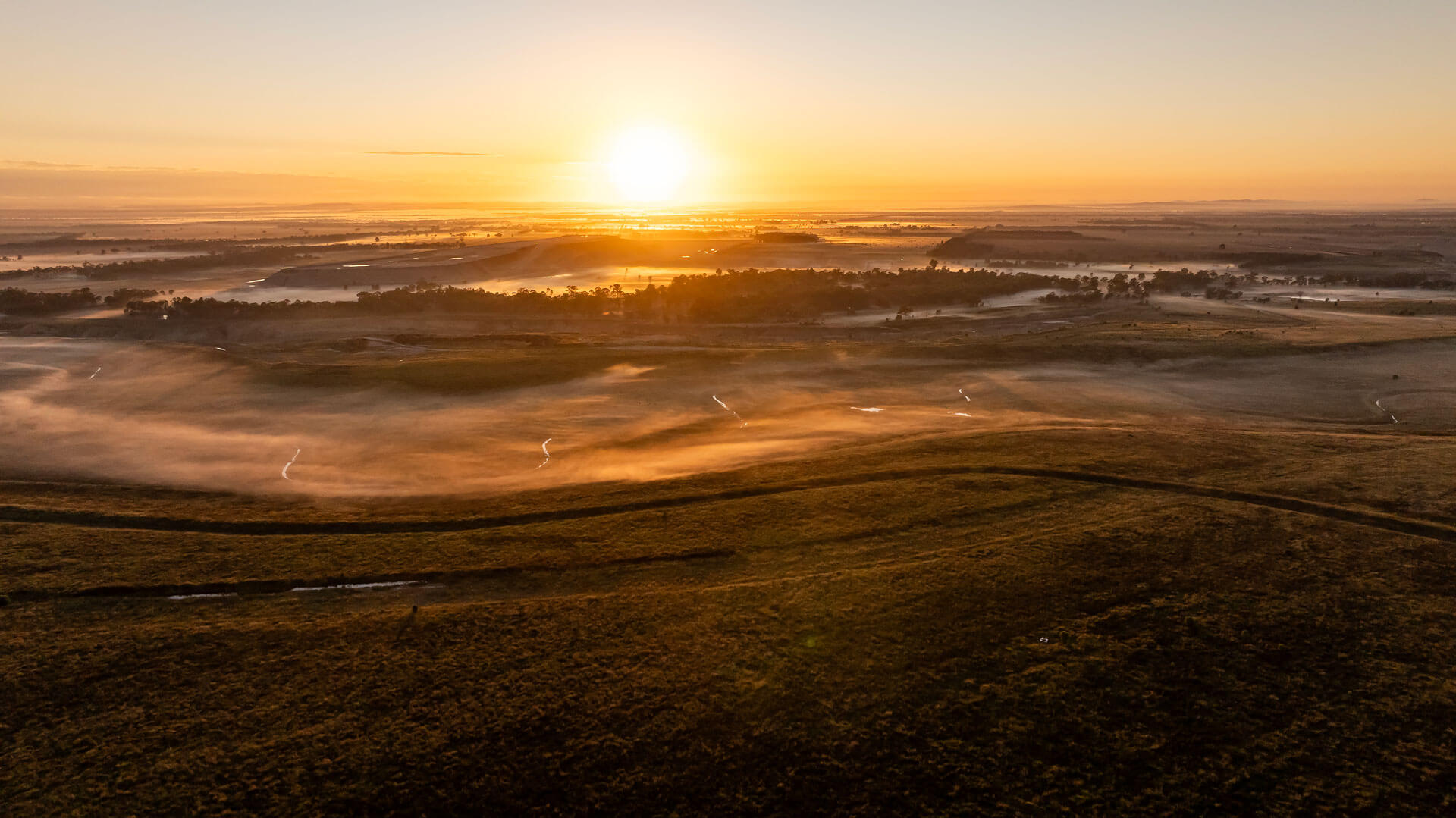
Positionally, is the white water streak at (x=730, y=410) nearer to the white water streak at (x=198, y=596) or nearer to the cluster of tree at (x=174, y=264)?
the white water streak at (x=198, y=596)

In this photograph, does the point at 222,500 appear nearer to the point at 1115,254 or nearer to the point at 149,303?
the point at 149,303

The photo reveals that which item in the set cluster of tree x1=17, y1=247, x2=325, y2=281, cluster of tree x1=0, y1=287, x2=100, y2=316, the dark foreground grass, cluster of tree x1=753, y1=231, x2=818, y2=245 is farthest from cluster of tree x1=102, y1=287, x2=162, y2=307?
cluster of tree x1=753, y1=231, x2=818, y2=245

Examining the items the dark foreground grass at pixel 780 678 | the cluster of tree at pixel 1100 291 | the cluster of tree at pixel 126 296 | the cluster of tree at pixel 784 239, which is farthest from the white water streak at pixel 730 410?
the cluster of tree at pixel 784 239

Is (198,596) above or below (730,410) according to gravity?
below

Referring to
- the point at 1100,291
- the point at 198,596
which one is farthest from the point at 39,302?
the point at 1100,291

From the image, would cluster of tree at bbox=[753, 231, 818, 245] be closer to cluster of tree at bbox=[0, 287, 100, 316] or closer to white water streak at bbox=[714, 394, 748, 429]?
cluster of tree at bbox=[0, 287, 100, 316]

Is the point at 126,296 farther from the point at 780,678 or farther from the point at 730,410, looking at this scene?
the point at 780,678
